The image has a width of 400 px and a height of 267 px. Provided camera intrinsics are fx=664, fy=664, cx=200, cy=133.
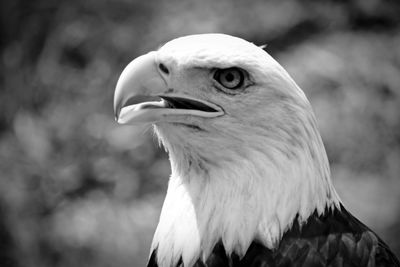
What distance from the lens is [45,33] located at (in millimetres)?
6402

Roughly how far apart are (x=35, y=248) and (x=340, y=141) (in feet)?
8.50

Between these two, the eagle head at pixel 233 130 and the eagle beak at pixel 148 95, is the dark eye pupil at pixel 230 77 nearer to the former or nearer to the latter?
the eagle head at pixel 233 130

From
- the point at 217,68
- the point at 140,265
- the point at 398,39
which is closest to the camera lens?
the point at 217,68

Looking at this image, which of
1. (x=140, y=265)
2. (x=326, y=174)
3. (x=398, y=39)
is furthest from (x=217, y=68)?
(x=398, y=39)

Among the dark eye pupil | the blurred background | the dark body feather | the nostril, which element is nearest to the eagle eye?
the dark eye pupil

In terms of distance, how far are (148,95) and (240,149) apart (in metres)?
0.40

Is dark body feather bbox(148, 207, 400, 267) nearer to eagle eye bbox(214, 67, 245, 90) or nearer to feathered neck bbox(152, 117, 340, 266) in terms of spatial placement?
feathered neck bbox(152, 117, 340, 266)

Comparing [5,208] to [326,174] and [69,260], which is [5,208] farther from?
[326,174]

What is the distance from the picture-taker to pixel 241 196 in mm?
2471

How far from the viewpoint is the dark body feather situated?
244cm

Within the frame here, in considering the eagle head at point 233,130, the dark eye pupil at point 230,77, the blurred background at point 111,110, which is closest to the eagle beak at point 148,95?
the eagle head at point 233,130

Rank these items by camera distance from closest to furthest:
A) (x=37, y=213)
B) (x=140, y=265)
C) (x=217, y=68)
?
(x=217, y=68)
(x=140, y=265)
(x=37, y=213)

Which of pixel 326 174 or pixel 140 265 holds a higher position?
pixel 326 174

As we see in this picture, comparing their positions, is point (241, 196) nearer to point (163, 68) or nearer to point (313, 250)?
point (313, 250)
